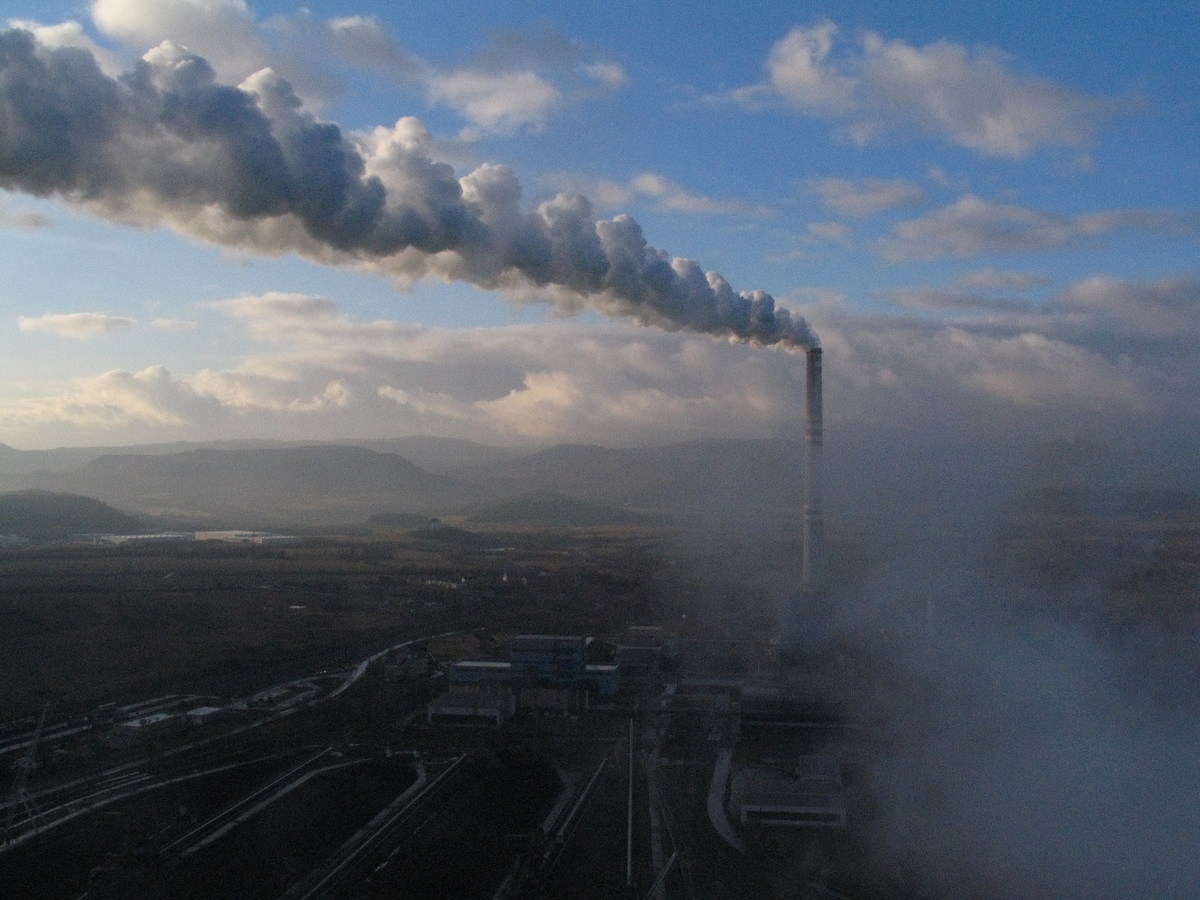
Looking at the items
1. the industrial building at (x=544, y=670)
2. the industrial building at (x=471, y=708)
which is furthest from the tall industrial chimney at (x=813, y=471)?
the industrial building at (x=471, y=708)

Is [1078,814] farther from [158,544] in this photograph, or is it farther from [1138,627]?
[158,544]

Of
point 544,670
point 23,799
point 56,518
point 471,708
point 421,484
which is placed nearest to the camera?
point 23,799

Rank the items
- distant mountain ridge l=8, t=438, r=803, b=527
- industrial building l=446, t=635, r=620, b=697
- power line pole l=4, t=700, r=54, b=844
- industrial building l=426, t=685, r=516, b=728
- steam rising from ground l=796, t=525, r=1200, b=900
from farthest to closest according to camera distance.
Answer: distant mountain ridge l=8, t=438, r=803, b=527, industrial building l=446, t=635, r=620, b=697, industrial building l=426, t=685, r=516, b=728, power line pole l=4, t=700, r=54, b=844, steam rising from ground l=796, t=525, r=1200, b=900

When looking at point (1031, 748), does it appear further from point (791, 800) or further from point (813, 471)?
point (813, 471)

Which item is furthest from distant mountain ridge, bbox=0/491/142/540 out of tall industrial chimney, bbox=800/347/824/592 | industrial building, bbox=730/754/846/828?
industrial building, bbox=730/754/846/828

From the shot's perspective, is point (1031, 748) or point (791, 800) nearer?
point (791, 800)

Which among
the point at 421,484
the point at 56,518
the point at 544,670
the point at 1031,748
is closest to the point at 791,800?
the point at 1031,748

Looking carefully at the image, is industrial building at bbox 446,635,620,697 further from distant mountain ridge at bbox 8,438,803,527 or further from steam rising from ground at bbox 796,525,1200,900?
distant mountain ridge at bbox 8,438,803,527

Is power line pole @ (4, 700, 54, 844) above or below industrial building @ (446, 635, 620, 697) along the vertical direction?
below

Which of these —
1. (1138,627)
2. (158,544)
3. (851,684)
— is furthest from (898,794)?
(158,544)
